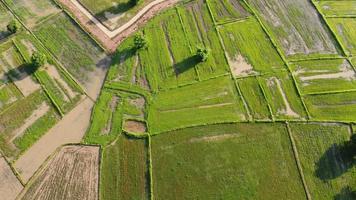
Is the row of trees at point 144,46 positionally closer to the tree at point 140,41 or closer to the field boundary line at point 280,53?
the tree at point 140,41

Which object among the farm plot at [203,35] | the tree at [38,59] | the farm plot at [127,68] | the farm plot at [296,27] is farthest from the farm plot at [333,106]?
the tree at [38,59]

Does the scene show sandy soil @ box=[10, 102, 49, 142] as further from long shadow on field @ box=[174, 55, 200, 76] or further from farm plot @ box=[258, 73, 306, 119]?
farm plot @ box=[258, 73, 306, 119]

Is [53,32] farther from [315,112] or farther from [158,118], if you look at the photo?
[315,112]

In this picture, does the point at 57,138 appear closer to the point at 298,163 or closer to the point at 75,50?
the point at 75,50

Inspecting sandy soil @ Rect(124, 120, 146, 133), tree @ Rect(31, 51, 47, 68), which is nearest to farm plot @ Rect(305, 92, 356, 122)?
sandy soil @ Rect(124, 120, 146, 133)

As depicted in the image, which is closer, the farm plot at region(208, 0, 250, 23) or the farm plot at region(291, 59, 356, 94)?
the farm plot at region(291, 59, 356, 94)

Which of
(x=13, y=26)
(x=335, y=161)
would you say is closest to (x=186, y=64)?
(x=335, y=161)

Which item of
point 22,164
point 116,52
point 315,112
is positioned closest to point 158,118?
point 116,52
